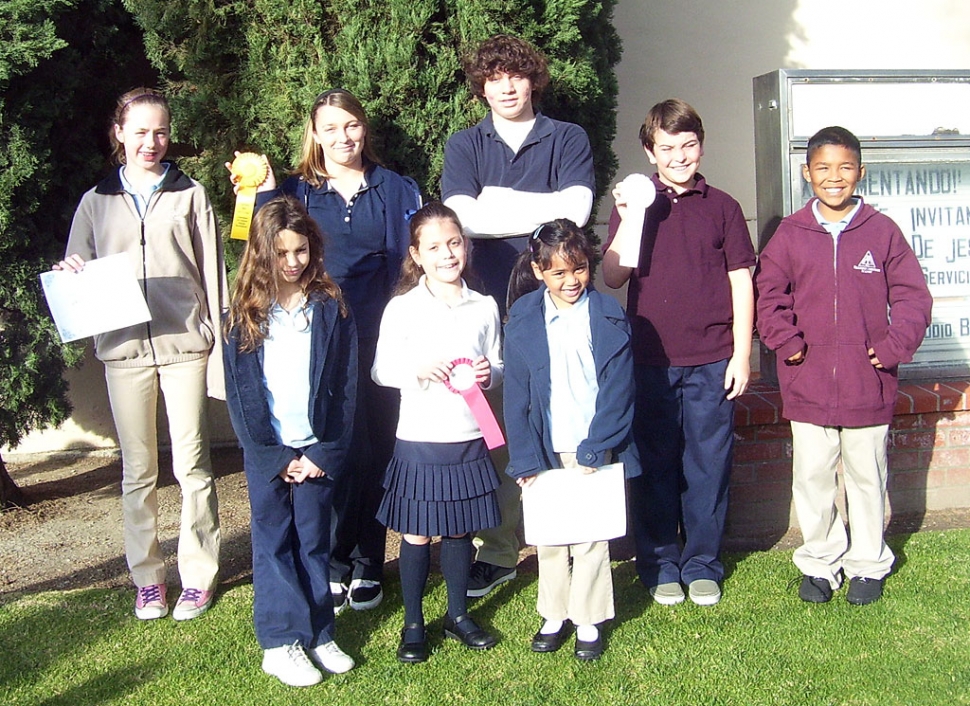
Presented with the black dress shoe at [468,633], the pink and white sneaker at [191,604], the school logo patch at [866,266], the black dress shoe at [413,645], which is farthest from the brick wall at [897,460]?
the pink and white sneaker at [191,604]

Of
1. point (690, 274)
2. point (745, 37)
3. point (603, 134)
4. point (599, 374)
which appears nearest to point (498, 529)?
point (599, 374)

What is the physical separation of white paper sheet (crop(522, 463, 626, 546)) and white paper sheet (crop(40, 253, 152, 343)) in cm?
157

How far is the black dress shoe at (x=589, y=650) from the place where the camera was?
3537 mm

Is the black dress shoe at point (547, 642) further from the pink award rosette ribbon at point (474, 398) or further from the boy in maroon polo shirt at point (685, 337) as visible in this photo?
the pink award rosette ribbon at point (474, 398)

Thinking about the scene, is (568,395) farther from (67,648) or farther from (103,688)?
(67,648)

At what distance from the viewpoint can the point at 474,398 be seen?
3412 mm

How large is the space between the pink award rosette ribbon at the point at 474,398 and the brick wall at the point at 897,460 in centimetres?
166

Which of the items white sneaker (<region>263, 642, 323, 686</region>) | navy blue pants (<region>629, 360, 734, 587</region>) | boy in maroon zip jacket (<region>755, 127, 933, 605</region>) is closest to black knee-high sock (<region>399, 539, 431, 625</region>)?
white sneaker (<region>263, 642, 323, 686</region>)

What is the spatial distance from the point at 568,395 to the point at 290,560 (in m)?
1.11

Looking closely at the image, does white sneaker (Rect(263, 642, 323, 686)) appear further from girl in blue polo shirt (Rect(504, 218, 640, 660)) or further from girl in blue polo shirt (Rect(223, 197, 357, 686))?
girl in blue polo shirt (Rect(504, 218, 640, 660))

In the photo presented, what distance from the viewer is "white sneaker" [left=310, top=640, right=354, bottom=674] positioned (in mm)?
3488

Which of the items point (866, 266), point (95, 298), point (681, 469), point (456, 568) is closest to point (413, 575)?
point (456, 568)

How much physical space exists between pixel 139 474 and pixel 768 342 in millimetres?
2482

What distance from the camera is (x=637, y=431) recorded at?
13.3 feet
